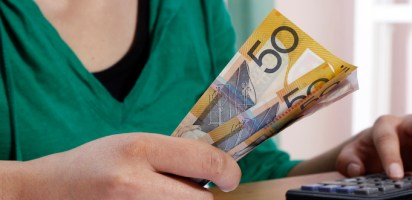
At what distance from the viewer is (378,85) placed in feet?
10.2

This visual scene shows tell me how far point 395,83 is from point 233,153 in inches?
97.3

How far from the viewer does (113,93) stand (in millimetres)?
1181

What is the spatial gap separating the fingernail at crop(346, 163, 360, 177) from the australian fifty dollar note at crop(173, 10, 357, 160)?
1.38 ft

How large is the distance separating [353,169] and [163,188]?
0.56m

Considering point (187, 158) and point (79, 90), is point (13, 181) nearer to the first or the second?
point (187, 158)

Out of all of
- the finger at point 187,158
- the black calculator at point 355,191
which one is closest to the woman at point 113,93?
the finger at point 187,158

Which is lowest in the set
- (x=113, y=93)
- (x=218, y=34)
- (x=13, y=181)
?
(x=13, y=181)

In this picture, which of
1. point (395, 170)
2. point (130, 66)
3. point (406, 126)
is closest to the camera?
point (395, 170)

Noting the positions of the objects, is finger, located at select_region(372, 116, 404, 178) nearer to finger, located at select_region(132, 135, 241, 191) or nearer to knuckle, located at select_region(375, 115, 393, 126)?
knuckle, located at select_region(375, 115, 393, 126)

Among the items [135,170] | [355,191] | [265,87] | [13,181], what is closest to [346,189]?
[355,191]

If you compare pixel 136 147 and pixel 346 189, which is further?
pixel 346 189

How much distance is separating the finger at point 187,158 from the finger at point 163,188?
11mm

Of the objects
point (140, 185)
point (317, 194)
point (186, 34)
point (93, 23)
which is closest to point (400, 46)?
point (186, 34)

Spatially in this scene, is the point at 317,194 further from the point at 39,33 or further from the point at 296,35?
the point at 39,33
